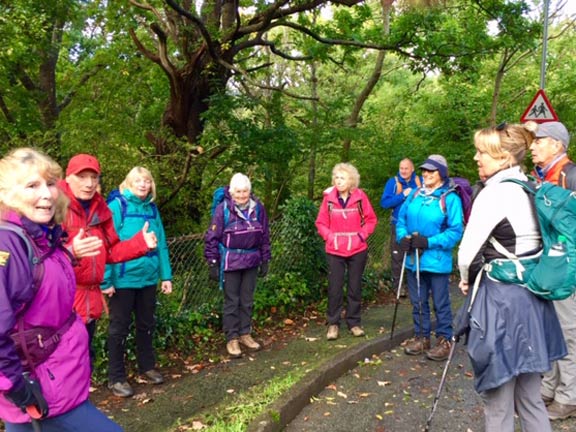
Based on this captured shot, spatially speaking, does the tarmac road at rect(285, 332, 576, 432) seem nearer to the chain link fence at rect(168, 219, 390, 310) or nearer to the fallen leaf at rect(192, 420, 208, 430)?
the fallen leaf at rect(192, 420, 208, 430)

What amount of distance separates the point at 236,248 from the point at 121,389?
1.80 metres

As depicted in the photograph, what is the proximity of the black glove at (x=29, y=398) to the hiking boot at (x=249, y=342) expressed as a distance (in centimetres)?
360

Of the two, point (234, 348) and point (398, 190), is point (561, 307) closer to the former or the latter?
point (234, 348)

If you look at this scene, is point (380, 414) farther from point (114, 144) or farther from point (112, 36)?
point (112, 36)

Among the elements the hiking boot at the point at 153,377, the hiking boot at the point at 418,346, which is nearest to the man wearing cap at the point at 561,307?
the hiking boot at the point at 418,346

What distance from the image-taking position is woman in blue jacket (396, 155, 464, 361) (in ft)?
16.6

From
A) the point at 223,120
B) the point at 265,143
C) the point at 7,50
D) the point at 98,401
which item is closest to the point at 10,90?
the point at 7,50

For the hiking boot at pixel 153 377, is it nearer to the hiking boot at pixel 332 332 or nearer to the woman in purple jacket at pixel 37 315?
the hiking boot at pixel 332 332

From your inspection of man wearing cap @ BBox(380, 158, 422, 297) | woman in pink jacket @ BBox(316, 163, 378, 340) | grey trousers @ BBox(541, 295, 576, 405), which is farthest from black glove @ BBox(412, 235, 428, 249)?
man wearing cap @ BBox(380, 158, 422, 297)

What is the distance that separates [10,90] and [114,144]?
245 inches

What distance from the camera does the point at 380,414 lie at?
4.10 metres

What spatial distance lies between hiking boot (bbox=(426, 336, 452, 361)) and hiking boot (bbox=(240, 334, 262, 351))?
1.97 m

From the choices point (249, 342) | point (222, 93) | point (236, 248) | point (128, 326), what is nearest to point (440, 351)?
point (249, 342)

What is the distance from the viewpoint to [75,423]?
7.49ft
